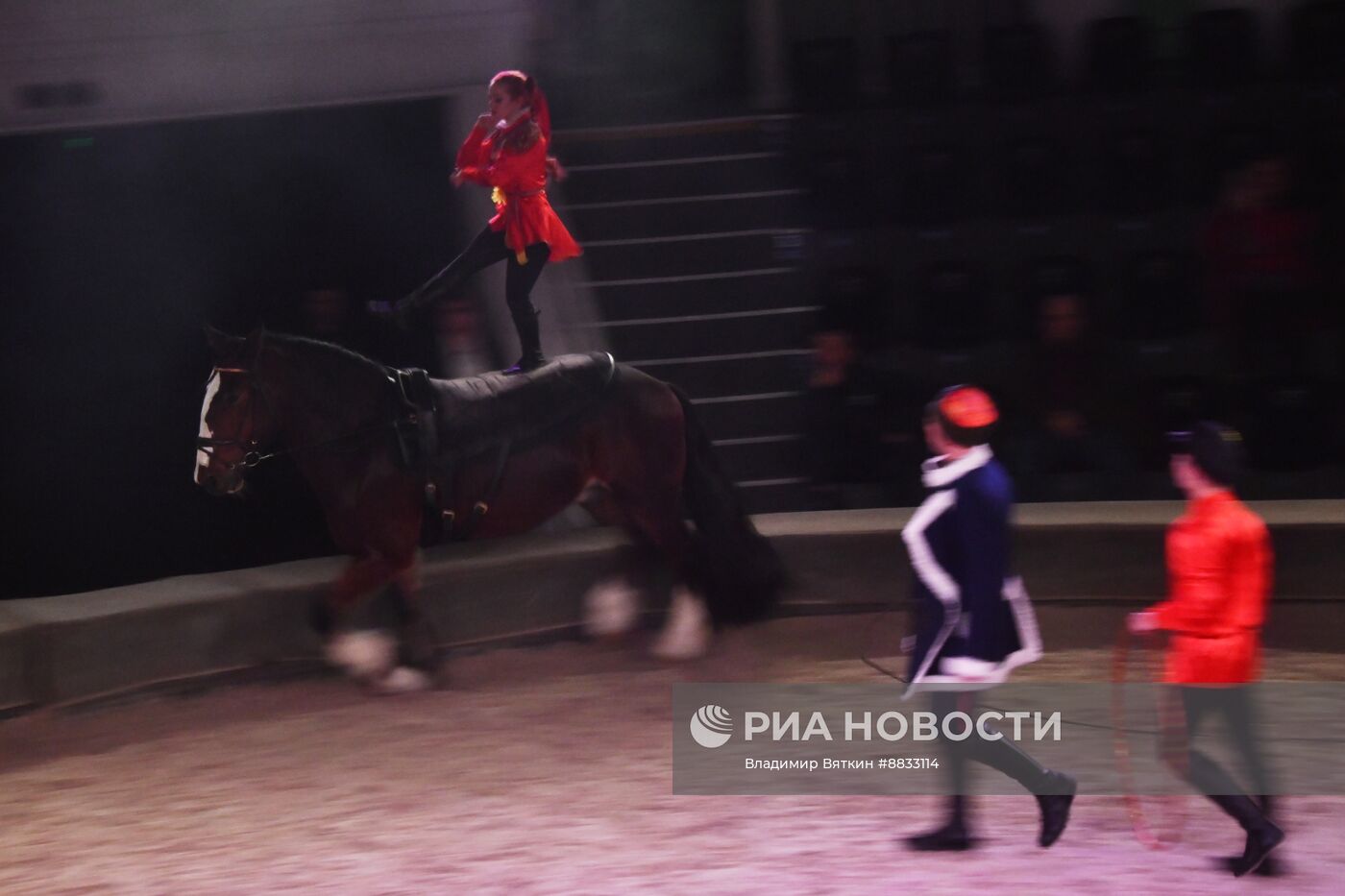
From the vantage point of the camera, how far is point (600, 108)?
12.4 meters

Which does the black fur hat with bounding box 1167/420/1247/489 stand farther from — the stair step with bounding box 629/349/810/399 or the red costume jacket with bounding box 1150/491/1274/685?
the stair step with bounding box 629/349/810/399

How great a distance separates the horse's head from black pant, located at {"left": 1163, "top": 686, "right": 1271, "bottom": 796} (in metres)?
4.11

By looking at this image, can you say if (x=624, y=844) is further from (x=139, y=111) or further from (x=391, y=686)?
(x=139, y=111)

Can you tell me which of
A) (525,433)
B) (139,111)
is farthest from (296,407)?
(139,111)

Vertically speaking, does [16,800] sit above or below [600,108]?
below

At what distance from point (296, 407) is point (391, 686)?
1333mm

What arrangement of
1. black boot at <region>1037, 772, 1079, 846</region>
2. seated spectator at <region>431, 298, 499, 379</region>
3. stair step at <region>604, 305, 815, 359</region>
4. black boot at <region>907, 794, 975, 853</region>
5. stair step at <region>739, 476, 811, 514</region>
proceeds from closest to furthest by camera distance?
black boot at <region>1037, 772, 1079, 846</region>
black boot at <region>907, 794, 975, 853</region>
seated spectator at <region>431, 298, 499, 379</region>
stair step at <region>739, 476, 811, 514</region>
stair step at <region>604, 305, 815, 359</region>

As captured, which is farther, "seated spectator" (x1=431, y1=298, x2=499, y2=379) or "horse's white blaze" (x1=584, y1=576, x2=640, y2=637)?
"seated spectator" (x1=431, y1=298, x2=499, y2=379)

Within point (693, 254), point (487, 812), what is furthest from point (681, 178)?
Answer: point (487, 812)

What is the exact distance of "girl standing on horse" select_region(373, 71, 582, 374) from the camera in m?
7.51

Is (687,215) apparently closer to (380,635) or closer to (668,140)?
(668,140)


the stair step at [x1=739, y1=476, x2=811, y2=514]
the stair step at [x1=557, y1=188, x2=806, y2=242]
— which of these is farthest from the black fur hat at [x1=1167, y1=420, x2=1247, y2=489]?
the stair step at [x1=557, y1=188, x2=806, y2=242]

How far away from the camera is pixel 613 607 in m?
8.29

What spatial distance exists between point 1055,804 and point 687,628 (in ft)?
10.0
